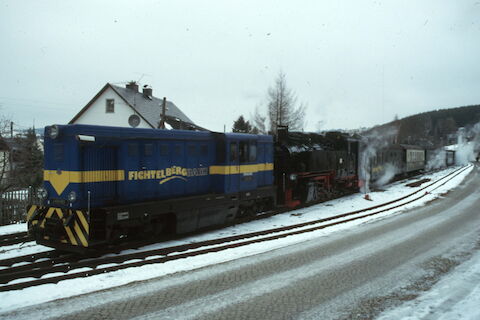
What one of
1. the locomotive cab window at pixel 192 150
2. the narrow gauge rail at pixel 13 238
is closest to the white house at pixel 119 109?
the locomotive cab window at pixel 192 150

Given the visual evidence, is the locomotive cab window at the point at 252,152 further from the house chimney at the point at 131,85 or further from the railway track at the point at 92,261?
the house chimney at the point at 131,85

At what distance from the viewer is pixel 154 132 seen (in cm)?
986

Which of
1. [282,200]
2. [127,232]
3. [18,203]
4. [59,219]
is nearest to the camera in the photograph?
[59,219]

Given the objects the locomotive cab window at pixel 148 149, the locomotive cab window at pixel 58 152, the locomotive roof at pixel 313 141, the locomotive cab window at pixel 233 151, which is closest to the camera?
the locomotive cab window at pixel 58 152

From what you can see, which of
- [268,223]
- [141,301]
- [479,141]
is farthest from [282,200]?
[479,141]

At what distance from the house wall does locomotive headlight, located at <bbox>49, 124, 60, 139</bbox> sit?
69.1 feet

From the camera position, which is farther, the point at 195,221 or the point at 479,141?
the point at 479,141

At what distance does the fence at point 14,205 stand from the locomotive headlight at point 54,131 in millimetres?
5915

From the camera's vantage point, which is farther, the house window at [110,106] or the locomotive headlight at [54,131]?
the house window at [110,106]

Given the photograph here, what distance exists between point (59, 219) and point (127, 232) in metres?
1.77

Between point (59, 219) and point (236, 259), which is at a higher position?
point (59, 219)

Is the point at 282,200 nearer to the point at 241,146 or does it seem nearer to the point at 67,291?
the point at 241,146

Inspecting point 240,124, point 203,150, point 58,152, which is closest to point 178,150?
point 203,150

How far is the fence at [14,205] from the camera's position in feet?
42.9
